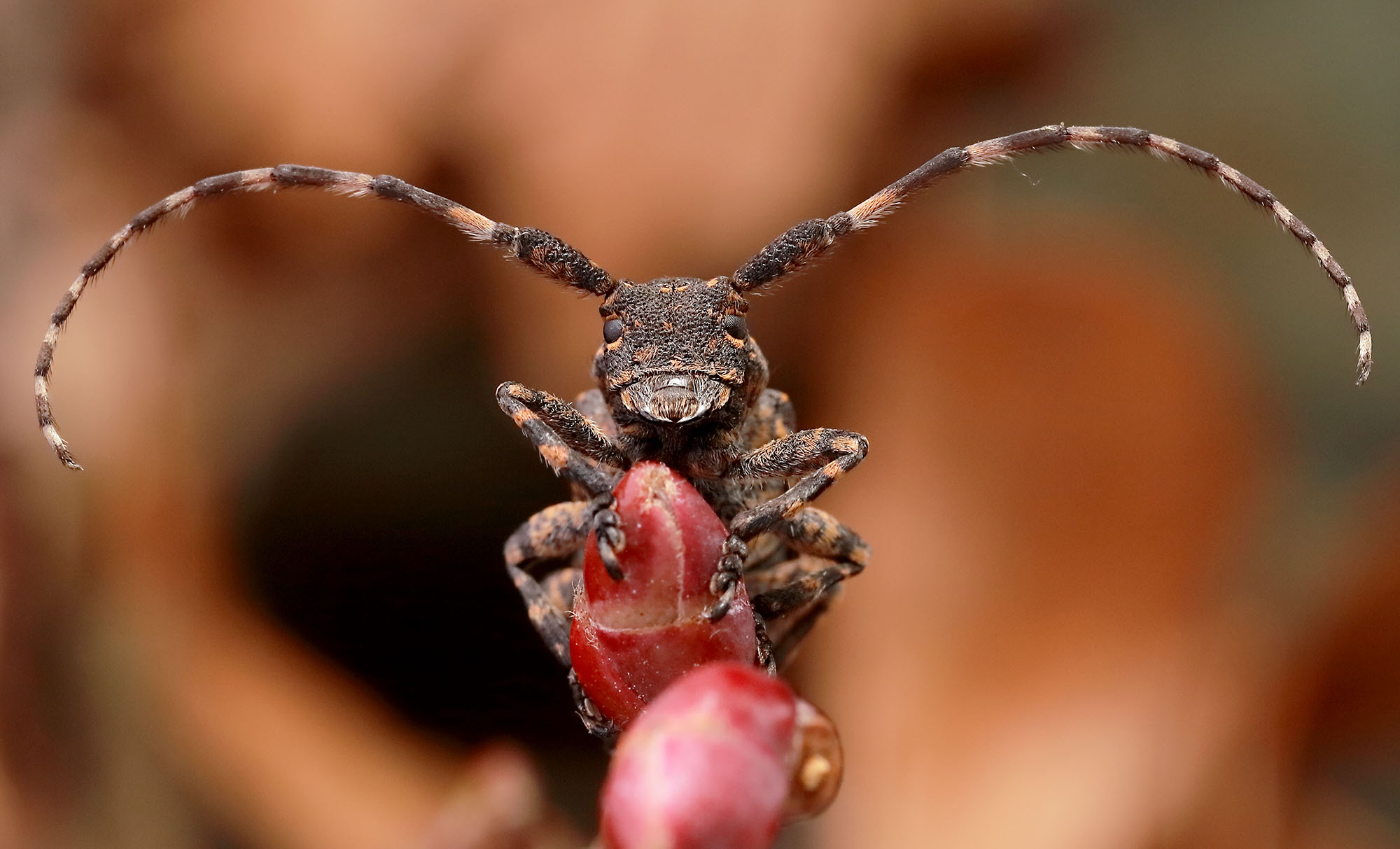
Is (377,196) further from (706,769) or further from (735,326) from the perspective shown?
(706,769)

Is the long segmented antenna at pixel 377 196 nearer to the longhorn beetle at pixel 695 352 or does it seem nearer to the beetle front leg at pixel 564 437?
the longhorn beetle at pixel 695 352

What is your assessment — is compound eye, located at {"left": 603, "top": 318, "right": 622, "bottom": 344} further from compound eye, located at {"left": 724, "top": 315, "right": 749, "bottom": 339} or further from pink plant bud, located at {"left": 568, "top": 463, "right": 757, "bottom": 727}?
pink plant bud, located at {"left": 568, "top": 463, "right": 757, "bottom": 727}

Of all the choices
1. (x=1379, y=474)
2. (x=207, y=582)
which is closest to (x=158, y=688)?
(x=207, y=582)

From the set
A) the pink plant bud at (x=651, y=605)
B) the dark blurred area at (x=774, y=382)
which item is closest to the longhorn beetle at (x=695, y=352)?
the pink plant bud at (x=651, y=605)

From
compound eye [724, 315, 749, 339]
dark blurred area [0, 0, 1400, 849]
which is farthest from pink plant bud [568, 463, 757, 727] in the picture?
dark blurred area [0, 0, 1400, 849]

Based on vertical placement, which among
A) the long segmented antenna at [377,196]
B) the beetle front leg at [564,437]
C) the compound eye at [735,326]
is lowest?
the beetle front leg at [564,437]
